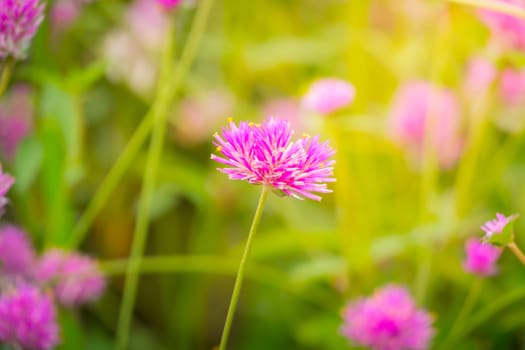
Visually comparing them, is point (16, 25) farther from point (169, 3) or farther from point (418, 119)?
point (418, 119)

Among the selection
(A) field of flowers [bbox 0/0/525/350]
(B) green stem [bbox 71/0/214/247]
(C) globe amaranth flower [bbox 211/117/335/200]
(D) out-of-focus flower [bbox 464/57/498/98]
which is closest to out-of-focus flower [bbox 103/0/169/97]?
(A) field of flowers [bbox 0/0/525/350]

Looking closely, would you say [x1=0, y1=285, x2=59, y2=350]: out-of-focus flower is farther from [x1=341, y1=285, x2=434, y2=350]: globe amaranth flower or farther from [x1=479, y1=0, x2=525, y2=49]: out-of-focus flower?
[x1=479, y1=0, x2=525, y2=49]: out-of-focus flower

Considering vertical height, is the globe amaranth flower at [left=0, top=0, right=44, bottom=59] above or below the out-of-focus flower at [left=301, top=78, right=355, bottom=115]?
below

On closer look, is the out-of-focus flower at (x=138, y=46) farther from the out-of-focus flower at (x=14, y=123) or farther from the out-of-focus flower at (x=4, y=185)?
the out-of-focus flower at (x=4, y=185)

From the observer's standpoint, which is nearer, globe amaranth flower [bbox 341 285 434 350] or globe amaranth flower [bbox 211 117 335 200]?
globe amaranth flower [bbox 211 117 335 200]

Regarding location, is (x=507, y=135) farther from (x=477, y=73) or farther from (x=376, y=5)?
(x=376, y=5)

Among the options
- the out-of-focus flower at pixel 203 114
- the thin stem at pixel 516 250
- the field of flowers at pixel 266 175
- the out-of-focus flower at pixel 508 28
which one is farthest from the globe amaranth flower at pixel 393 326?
the out-of-focus flower at pixel 203 114

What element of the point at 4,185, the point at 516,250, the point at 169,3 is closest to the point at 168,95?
the point at 169,3
